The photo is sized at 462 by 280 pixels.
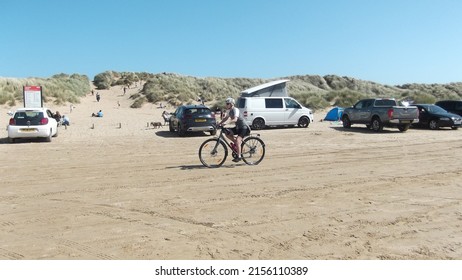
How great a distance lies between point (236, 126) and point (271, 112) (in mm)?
12321

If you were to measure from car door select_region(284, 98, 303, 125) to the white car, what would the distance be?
12079 millimetres

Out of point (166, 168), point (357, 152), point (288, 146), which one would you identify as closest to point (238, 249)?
point (166, 168)

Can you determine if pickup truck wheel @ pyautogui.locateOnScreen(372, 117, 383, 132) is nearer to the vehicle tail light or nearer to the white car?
the vehicle tail light

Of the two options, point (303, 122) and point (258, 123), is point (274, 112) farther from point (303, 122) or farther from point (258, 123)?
point (303, 122)

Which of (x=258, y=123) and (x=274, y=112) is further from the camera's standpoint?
(x=274, y=112)

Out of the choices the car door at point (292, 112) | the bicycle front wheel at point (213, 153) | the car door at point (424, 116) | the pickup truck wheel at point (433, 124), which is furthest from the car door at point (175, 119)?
the pickup truck wheel at point (433, 124)

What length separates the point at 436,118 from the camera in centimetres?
2222

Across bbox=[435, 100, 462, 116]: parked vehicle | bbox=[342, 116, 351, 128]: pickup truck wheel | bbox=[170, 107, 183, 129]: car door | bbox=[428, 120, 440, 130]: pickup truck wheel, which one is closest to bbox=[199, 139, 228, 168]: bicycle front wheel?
bbox=[170, 107, 183, 129]: car door

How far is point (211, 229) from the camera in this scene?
5832 mm

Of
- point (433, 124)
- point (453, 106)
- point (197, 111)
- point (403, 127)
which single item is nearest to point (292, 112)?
point (403, 127)

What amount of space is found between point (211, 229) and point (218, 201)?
1.53m

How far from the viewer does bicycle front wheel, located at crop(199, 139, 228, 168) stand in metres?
10.8

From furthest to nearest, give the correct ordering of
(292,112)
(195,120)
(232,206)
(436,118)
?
(292,112) < (436,118) < (195,120) < (232,206)

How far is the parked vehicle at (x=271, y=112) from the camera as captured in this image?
22.3 metres
